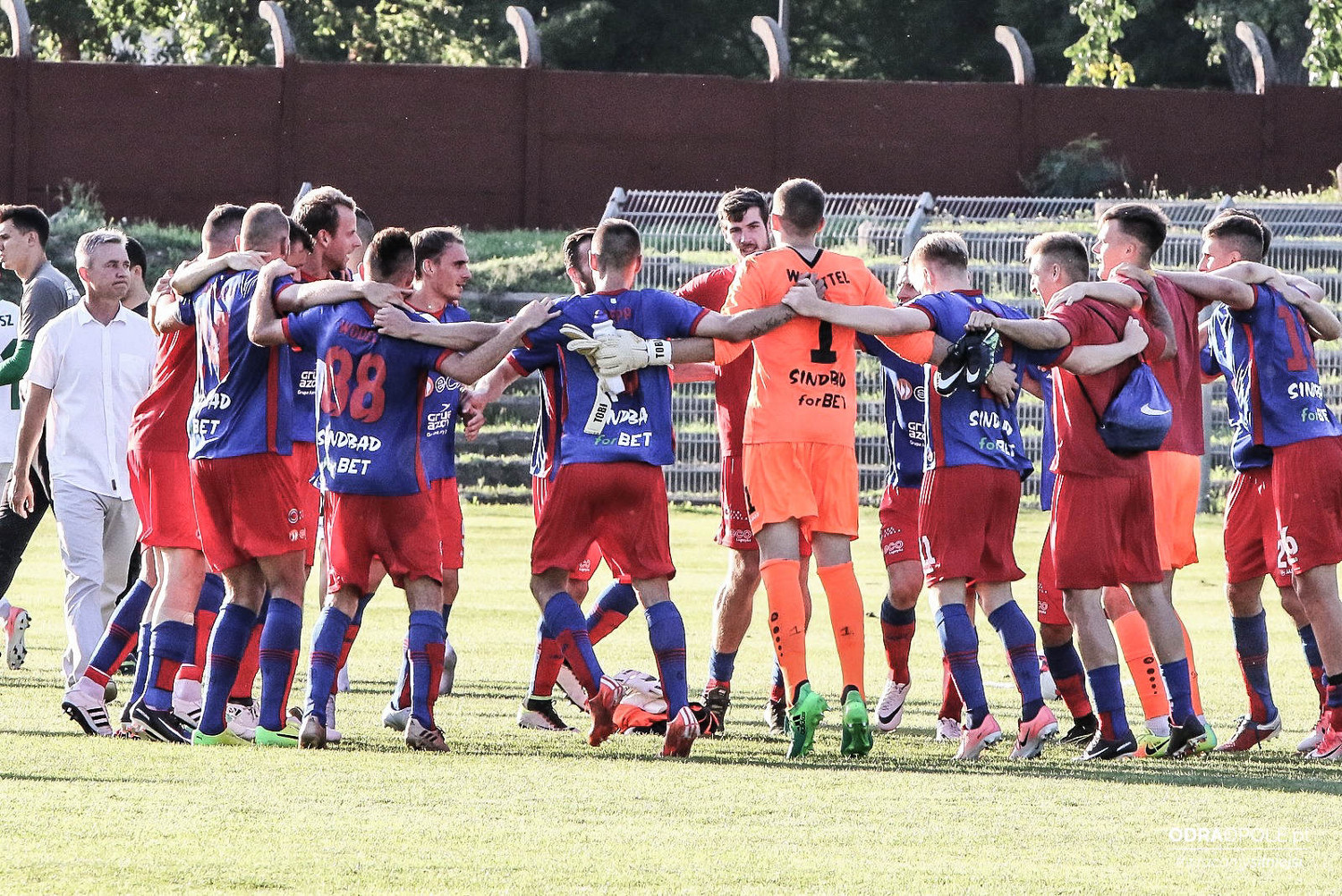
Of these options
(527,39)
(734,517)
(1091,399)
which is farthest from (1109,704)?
(527,39)

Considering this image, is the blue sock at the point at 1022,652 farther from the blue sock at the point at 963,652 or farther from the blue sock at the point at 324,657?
the blue sock at the point at 324,657

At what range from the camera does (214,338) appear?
306 inches

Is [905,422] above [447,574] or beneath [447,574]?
above

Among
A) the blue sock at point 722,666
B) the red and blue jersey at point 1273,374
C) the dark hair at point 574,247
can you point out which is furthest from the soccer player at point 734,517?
the red and blue jersey at point 1273,374

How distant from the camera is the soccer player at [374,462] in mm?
7430

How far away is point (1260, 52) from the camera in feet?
97.5

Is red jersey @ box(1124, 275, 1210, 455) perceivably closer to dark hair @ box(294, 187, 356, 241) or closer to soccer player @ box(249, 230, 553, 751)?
soccer player @ box(249, 230, 553, 751)

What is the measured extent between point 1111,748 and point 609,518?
2.16m

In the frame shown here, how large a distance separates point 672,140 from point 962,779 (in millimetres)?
22695

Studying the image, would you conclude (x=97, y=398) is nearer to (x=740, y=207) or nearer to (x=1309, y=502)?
(x=740, y=207)

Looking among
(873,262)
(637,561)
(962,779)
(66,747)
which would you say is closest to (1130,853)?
(962,779)

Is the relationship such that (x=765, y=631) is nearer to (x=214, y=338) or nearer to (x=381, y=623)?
(x=381, y=623)

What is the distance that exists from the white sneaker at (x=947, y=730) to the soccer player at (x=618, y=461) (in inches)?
53.7

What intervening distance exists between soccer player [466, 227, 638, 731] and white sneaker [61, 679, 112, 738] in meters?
1.74
